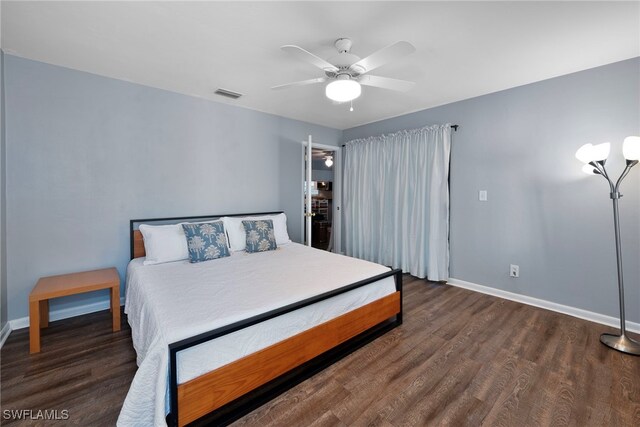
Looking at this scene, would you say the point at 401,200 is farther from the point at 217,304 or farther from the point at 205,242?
the point at 217,304

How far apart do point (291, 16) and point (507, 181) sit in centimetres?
294

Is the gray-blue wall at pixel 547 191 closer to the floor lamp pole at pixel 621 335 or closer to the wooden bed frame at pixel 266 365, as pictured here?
the floor lamp pole at pixel 621 335

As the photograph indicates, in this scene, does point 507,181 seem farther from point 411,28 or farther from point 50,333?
point 50,333

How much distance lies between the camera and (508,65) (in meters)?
2.56

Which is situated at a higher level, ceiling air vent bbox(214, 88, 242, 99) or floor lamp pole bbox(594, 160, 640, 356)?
ceiling air vent bbox(214, 88, 242, 99)

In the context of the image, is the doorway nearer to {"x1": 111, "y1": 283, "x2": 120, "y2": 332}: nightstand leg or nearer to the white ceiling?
the white ceiling

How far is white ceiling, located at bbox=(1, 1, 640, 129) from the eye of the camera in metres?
1.78

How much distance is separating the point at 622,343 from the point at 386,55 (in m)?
2.95

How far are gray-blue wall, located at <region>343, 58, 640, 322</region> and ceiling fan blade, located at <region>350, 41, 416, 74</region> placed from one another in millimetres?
2170

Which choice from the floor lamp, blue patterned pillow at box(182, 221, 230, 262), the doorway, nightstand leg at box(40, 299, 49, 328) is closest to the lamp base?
the floor lamp

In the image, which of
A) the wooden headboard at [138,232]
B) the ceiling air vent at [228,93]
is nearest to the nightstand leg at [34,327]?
the wooden headboard at [138,232]

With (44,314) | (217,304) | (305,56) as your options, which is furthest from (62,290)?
(305,56)

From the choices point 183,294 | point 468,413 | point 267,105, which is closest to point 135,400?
point 183,294

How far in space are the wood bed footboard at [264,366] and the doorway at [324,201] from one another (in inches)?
74.6
